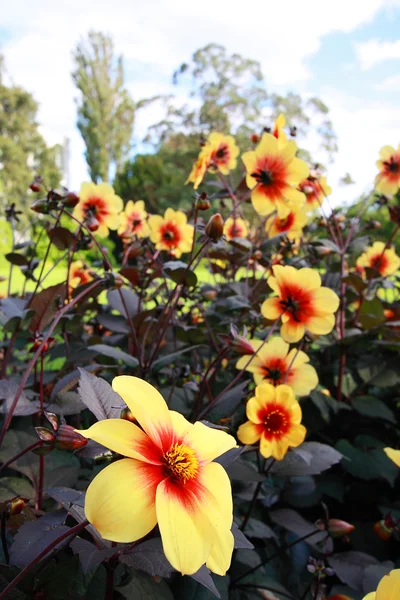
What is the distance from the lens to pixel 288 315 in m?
0.96

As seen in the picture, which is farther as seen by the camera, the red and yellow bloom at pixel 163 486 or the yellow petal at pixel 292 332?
the yellow petal at pixel 292 332

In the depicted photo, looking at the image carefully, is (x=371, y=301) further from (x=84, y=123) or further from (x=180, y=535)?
(x=84, y=123)

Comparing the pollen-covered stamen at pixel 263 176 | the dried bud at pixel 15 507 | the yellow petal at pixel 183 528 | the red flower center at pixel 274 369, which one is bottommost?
the dried bud at pixel 15 507

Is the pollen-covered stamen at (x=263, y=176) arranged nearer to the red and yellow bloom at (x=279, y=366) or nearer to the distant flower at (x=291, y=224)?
the distant flower at (x=291, y=224)

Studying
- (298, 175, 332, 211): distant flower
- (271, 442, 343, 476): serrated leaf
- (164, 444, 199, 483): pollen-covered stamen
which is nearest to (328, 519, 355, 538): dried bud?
(271, 442, 343, 476): serrated leaf

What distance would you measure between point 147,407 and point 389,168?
144cm

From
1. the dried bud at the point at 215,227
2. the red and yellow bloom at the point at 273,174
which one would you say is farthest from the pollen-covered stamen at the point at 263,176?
the dried bud at the point at 215,227

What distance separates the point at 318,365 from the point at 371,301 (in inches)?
10.3

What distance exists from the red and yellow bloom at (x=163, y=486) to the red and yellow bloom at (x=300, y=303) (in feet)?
1.70

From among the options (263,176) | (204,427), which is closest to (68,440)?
(204,427)

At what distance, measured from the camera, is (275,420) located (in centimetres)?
83

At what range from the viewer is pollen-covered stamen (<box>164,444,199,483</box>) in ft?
1.39

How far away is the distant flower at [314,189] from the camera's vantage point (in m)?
1.45

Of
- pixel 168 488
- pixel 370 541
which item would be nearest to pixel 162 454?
pixel 168 488
